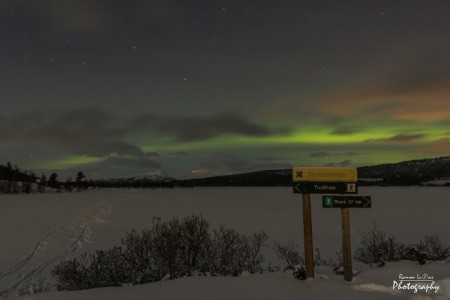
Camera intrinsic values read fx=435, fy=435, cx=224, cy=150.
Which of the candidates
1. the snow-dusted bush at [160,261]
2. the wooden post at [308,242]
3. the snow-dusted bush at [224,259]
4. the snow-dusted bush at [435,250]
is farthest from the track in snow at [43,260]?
the snow-dusted bush at [435,250]

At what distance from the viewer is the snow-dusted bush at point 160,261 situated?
10773 mm

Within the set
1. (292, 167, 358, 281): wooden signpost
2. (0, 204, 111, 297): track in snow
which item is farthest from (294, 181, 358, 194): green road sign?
(0, 204, 111, 297): track in snow

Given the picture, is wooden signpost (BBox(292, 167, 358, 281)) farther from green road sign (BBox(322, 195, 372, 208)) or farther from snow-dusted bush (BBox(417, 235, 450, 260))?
snow-dusted bush (BBox(417, 235, 450, 260))

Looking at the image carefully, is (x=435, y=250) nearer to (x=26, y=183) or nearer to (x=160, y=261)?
(x=160, y=261)

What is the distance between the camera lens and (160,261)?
11.3 m

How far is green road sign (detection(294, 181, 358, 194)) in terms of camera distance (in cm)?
848

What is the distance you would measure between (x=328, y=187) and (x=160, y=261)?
507 cm

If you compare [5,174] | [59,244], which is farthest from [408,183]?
[59,244]

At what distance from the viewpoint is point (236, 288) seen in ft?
25.0

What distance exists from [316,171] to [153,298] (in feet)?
12.7

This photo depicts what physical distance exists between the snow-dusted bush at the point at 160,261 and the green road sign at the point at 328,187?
3874 millimetres

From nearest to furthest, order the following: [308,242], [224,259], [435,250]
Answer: [308,242] < [224,259] < [435,250]

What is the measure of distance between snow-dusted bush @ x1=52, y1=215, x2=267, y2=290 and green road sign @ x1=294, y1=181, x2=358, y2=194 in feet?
12.7

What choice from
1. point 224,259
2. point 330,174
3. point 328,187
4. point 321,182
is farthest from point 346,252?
point 224,259
